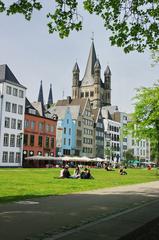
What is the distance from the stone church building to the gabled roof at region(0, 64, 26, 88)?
80.6 metres

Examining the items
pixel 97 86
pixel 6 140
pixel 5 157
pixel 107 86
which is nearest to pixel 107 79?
pixel 107 86

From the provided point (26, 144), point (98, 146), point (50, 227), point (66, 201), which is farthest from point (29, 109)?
point (50, 227)

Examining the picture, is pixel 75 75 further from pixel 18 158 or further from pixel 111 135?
pixel 18 158

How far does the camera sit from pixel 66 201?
1521 cm

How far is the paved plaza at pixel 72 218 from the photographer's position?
28.7ft

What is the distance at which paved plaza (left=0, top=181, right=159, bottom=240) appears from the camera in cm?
875

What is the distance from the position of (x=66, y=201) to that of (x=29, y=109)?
72524 millimetres

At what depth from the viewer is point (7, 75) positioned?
3000 inches

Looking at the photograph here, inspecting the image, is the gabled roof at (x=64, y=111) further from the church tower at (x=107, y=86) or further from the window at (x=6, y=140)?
the church tower at (x=107, y=86)

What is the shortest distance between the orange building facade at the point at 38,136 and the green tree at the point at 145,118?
122 ft

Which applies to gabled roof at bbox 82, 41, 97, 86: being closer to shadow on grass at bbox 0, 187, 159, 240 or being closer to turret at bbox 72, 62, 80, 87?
turret at bbox 72, 62, 80, 87

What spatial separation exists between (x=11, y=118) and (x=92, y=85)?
8734 centimetres

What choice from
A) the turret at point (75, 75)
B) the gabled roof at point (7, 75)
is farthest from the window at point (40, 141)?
the turret at point (75, 75)

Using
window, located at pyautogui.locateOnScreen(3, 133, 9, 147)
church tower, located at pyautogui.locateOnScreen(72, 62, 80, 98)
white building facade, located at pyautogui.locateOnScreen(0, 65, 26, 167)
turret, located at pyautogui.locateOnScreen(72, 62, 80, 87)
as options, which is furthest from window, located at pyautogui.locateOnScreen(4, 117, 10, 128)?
turret, located at pyautogui.locateOnScreen(72, 62, 80, 87)
